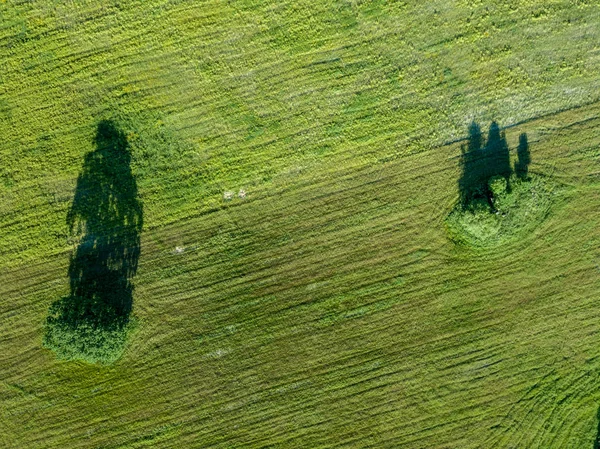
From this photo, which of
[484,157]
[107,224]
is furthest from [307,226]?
[107,224]

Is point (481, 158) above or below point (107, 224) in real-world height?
above

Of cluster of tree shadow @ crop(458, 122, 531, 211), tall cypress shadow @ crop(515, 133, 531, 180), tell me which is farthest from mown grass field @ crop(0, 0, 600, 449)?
cluster of tree shadow @ crop(458, 122, 531, 211)

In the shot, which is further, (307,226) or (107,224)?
(307,226)

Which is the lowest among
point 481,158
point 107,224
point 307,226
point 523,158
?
point 307,226

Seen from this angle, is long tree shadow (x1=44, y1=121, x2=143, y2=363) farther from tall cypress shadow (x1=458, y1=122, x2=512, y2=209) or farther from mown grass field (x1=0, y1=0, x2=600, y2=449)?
tall cypress shadow (x1=458, y1=122, x2=512, y2=209)

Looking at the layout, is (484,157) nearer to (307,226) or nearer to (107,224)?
(307,226)

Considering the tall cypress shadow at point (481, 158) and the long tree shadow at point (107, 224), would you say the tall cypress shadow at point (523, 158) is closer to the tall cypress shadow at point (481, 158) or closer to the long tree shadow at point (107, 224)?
the tall cypress shadow at point (481, 158)
